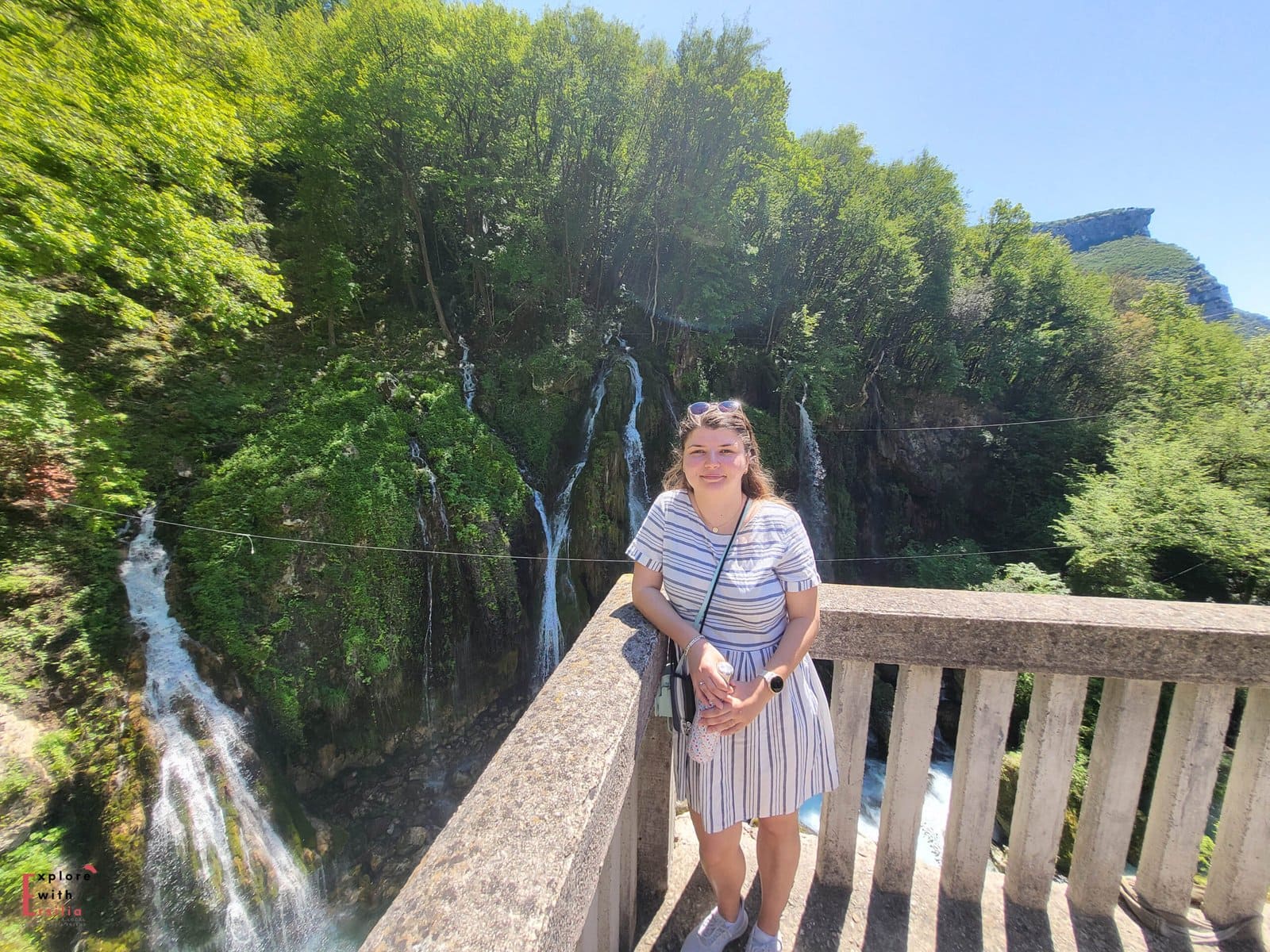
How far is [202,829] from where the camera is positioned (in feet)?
17.2

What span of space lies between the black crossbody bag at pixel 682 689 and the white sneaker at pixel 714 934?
650 millimetres

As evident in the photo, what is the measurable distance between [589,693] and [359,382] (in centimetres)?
1005

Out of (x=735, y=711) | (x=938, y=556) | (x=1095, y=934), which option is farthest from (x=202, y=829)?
(x=938, y=556)

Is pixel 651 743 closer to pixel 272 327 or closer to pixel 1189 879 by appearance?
pixel 1189 879

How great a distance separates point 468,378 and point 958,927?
37.9 feet

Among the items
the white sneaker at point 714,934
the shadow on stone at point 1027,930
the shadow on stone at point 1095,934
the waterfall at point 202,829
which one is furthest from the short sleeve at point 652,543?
the waterfall at point 202,829

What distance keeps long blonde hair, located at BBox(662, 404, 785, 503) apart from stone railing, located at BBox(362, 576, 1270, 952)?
49cm

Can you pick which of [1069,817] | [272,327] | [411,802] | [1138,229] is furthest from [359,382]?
[1138,229]

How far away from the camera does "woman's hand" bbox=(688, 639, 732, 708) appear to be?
49.3 inches

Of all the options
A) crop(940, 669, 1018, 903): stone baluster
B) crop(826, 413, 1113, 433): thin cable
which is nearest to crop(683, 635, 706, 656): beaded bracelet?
crop(940, 669, 1018, 903): stone baluster

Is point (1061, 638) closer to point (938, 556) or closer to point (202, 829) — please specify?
point (202, 829)

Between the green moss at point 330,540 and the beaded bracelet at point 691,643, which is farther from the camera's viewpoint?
the green moss at point 330,540

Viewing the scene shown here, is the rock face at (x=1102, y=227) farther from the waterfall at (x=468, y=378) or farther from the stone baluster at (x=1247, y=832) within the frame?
the stone baluster at (x=1247, y=832)

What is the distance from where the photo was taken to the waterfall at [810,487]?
14266 millimetres
